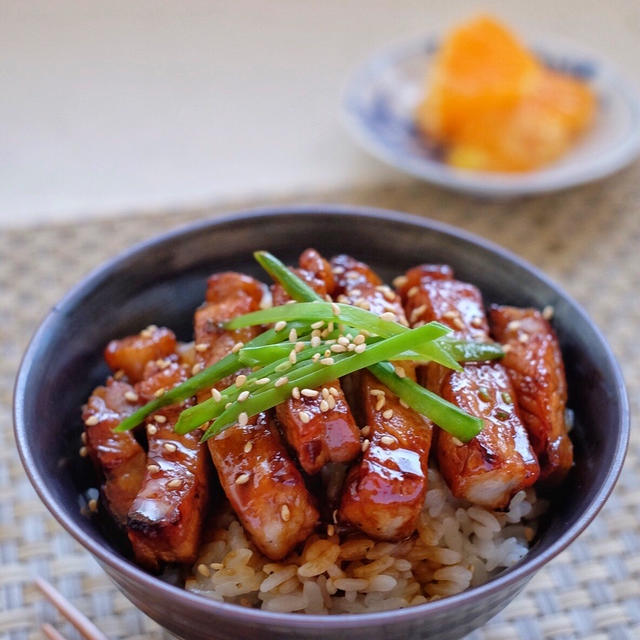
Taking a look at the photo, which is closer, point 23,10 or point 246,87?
point 246,87

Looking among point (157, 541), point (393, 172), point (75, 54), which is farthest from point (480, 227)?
point (75, 54)

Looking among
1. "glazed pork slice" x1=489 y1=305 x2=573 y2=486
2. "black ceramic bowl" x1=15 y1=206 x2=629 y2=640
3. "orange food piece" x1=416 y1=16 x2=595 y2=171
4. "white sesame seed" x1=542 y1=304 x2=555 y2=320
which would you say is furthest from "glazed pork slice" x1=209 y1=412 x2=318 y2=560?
"orange food piece" x1=416 y1=16 x2=595 y2=171

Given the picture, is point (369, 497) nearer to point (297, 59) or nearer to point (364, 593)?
point (364, 593)

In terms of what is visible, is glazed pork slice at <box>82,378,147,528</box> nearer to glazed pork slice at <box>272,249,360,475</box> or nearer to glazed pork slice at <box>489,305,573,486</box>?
glazed pork slice at <box>272,249,360,475</box>

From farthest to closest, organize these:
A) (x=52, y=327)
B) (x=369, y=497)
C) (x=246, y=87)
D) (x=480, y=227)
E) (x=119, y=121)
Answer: (x=246, y=87), (x=119, y=121), (x=480, y=227), (x=52, y=327), (x=369, y=497)

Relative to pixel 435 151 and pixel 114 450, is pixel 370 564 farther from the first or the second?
pixel 435 151

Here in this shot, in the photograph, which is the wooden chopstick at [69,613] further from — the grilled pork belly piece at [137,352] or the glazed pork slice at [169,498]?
the grilled pork belly piece at [137,352]
